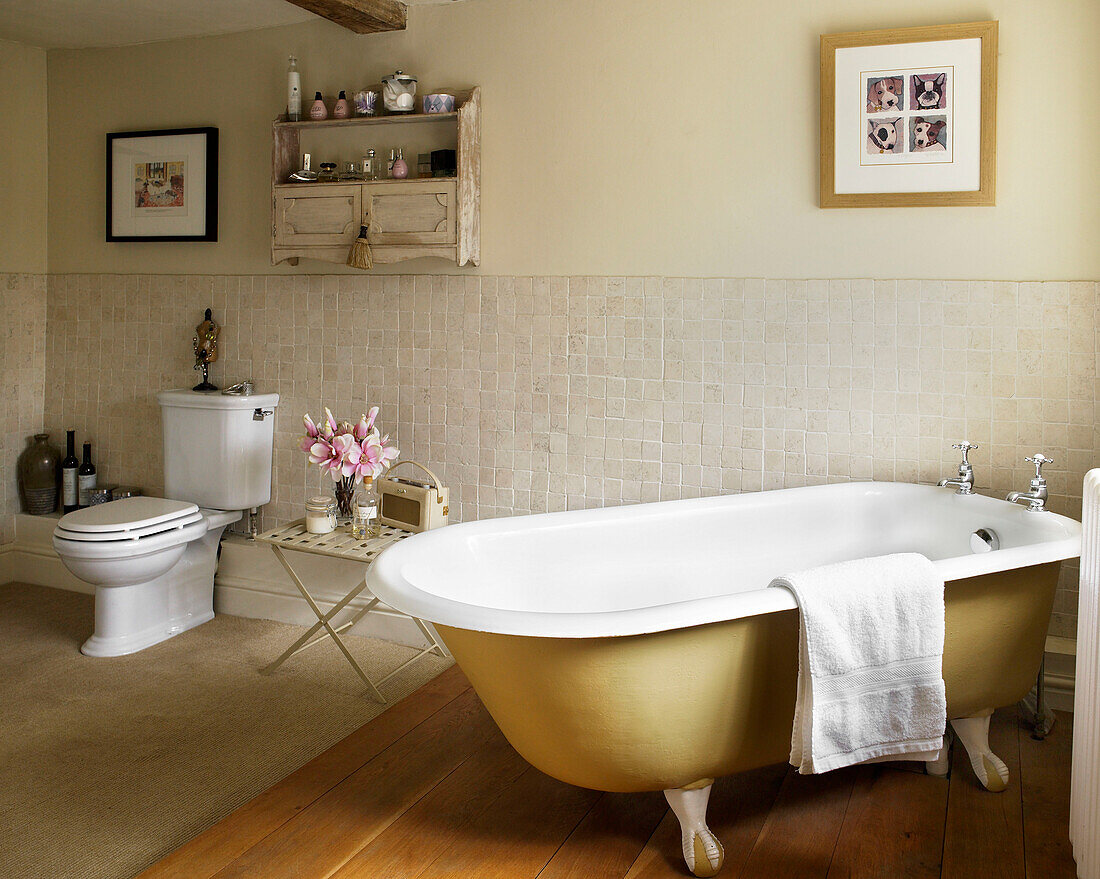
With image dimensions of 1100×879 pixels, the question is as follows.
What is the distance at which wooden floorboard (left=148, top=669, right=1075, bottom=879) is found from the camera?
1922mm

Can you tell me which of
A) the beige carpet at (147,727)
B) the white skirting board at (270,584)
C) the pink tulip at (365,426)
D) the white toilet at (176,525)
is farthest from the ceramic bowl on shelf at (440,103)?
the beige carpet at (147,727)

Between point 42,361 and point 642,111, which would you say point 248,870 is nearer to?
point 642,111

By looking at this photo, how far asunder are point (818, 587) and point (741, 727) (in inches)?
13.6

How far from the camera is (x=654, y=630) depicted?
67.1 inches

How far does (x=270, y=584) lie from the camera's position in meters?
3.57

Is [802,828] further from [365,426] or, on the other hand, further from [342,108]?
[342,108]

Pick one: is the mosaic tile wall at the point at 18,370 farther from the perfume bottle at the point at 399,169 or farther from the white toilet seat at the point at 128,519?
the perfume bottle at the point at 399,169

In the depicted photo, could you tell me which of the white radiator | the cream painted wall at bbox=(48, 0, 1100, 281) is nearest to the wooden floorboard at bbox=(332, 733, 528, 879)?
the white radiator

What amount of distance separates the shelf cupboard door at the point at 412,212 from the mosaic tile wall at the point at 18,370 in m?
1.82

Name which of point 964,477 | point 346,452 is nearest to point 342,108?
point 346,452

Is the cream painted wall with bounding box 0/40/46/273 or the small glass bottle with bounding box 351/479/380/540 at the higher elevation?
the cream painted wall with bounding box 0/40/46/273

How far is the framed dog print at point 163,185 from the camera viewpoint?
3668 mm

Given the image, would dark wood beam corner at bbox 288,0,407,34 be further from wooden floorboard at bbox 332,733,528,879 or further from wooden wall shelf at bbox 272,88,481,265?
wooden floorboard at bbox 332,733,528,879

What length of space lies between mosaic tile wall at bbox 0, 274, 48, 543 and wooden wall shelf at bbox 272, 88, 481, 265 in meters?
1.44
